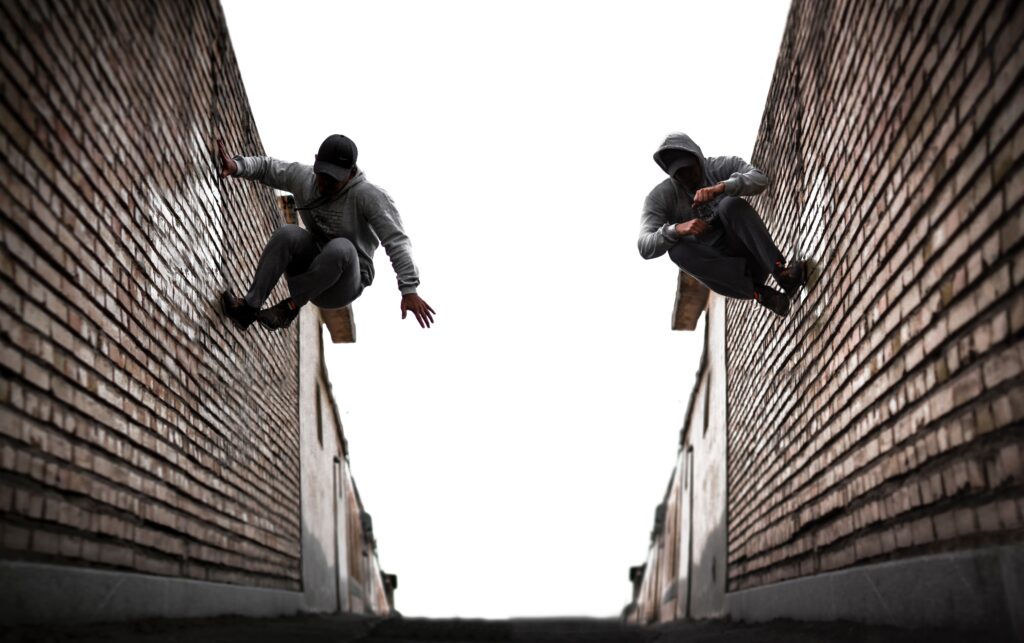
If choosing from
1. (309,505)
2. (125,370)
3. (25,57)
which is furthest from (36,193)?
(309,505)

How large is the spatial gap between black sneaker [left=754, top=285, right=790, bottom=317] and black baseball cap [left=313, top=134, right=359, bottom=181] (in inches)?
95.2

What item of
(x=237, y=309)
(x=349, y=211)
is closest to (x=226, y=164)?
(x=349, y=211)

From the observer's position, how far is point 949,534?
3062 mm

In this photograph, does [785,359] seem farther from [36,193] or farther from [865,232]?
[36,193]

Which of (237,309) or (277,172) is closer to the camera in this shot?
(277,172)

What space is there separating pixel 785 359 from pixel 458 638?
2.56 m

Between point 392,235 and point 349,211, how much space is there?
31 centimetres

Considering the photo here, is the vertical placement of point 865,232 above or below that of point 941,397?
above

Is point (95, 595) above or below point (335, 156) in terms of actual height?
below

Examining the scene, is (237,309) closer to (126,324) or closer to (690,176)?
(126,324)

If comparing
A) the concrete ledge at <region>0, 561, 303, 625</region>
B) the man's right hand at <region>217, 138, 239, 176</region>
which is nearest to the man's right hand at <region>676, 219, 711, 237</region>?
the man's right hand at <region>217, 138, 239, 176</region>

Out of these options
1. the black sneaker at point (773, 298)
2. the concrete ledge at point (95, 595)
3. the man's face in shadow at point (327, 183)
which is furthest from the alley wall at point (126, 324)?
the black sneaker at point (773, 298)

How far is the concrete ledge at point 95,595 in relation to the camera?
3.01m

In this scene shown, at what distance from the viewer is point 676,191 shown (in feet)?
18.5
